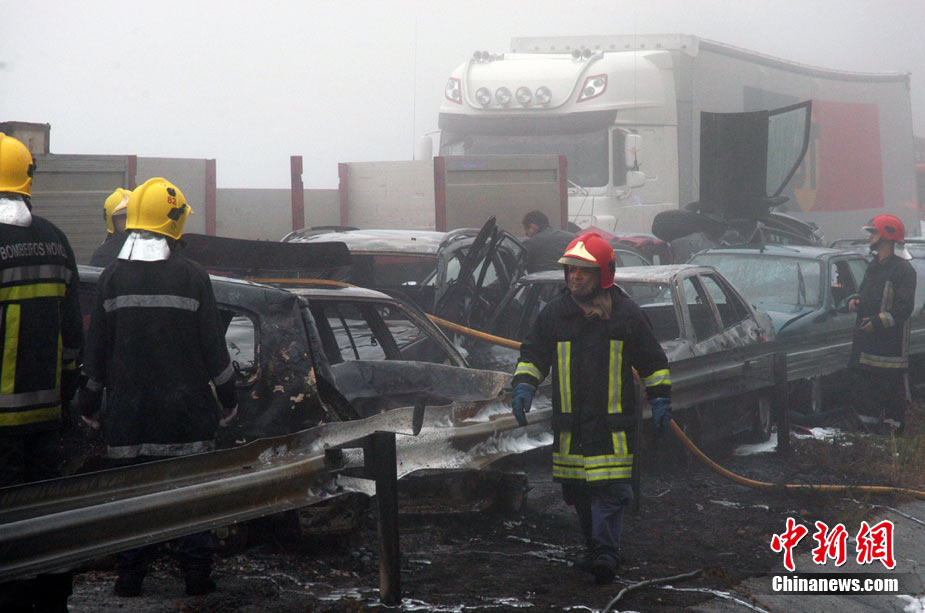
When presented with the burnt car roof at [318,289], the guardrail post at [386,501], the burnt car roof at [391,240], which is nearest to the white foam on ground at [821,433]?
the burnt car roof at [391,240]

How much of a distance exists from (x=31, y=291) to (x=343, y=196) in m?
8.15

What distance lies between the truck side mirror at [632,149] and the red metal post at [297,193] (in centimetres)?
529

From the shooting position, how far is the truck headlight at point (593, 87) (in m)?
14.3

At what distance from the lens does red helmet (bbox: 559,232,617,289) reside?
4.47 meters

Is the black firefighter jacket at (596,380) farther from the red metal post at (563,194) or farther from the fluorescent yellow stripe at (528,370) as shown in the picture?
the red metal post at (563,194)

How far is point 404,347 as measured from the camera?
6.08 metres

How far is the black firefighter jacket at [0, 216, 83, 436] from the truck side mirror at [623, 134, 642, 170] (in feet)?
37.1

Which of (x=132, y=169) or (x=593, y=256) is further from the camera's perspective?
(x=132, y=169)

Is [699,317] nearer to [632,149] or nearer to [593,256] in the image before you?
[593,256]

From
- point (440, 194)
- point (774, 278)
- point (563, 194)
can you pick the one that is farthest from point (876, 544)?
point (563, 194)

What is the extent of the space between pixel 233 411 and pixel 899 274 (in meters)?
6.27

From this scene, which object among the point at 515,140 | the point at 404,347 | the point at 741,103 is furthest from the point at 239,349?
the point at 741,103

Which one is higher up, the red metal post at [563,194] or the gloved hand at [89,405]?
the red metal post at [563,194]

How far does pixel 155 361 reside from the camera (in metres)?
3.61
